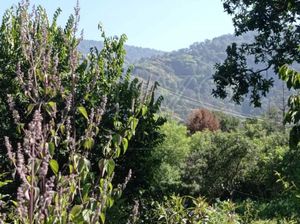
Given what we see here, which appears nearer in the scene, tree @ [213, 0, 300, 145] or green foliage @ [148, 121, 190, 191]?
tree @ [213, 0, 300, 145]

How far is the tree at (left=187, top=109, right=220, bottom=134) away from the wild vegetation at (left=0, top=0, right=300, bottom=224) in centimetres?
2315

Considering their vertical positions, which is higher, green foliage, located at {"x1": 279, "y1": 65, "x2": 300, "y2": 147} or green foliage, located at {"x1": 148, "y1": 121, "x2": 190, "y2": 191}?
green foliage, located at {"x1": 279, "y1": 65, "x2": 300, "y2": 147}

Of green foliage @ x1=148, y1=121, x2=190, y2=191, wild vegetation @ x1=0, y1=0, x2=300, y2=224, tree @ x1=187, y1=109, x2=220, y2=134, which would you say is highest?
wild vegetation @ x1=0, y1=0, x2=300, y2=224

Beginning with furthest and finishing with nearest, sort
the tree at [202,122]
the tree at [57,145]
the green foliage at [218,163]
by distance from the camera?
the tree at [202,122] < the green foliage at [218,163] < the tree at [57,145]

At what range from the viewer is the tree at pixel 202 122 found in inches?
2657

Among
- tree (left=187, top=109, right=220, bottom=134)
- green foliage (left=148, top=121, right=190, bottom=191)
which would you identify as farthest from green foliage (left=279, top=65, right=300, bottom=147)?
tree (left=187, top=109, right=220, bottom=134)

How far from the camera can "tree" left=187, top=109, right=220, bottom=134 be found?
67500 millimetres

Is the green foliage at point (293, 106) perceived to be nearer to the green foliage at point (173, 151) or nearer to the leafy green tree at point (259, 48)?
the leafy green tree at point (259, 48)

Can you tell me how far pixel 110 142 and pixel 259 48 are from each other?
1277cm

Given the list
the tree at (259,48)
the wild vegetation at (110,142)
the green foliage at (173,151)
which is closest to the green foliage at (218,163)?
the wild vegetation at (110,142)

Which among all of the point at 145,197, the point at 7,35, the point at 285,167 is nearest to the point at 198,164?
the point at 285,167

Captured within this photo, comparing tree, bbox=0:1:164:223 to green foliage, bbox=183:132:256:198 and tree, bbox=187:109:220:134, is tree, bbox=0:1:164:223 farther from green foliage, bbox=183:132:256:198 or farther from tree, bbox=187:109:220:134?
tree, bbox=187:109:220:134

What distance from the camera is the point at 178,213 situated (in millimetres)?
6758

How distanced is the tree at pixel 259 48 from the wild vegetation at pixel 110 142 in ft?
0.14
